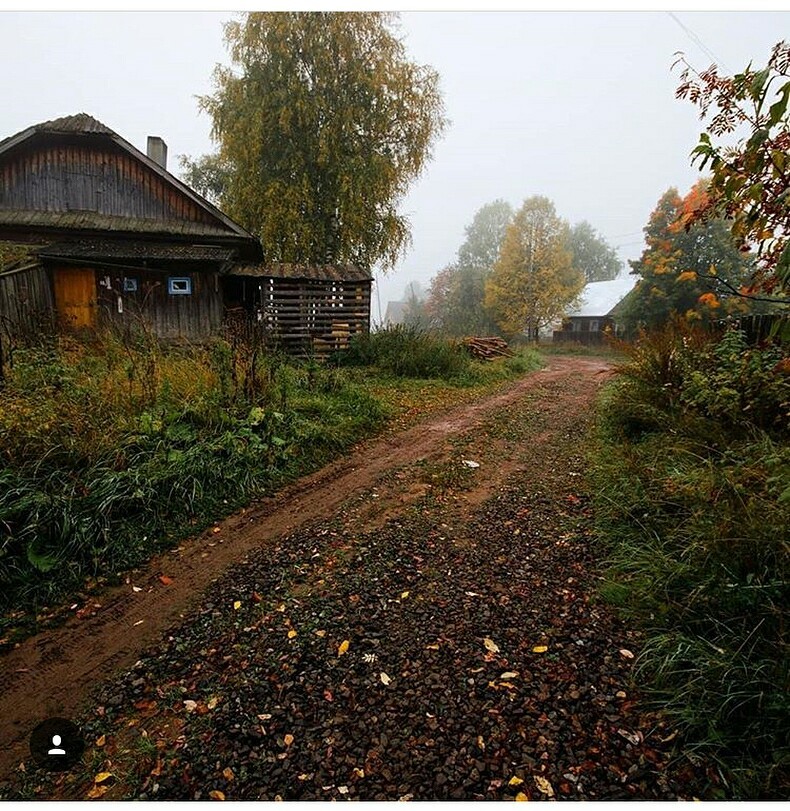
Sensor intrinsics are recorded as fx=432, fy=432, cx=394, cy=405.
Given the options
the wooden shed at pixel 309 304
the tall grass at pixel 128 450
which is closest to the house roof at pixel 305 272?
the wooden shed at pixel 309 304

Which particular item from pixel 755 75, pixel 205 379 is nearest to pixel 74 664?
pixel 205 379

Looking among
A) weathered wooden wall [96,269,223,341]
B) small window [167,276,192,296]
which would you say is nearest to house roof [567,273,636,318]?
weathered wooden wall [96,269,223,341]

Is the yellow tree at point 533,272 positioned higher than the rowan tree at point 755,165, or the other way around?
the yellow tree at point 533,272

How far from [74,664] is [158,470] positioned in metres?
1.79

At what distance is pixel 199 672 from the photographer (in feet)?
7.90

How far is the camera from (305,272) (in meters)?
12.5

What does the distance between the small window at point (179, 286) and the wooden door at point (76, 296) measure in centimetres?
178

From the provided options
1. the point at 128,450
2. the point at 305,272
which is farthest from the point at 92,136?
the point at 128,450

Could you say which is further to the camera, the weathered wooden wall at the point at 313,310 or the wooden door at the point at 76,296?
the weathered wooden wall at the point at 313,310

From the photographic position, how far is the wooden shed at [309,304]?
40.0 ft

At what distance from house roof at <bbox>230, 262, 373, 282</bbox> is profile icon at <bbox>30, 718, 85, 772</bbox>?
11.2 meters

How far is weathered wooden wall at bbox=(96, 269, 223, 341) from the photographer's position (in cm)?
1137

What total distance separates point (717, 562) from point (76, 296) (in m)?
13.7

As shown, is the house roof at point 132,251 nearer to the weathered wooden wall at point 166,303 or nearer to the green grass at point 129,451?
the weathered wooden wall at point 166,303
